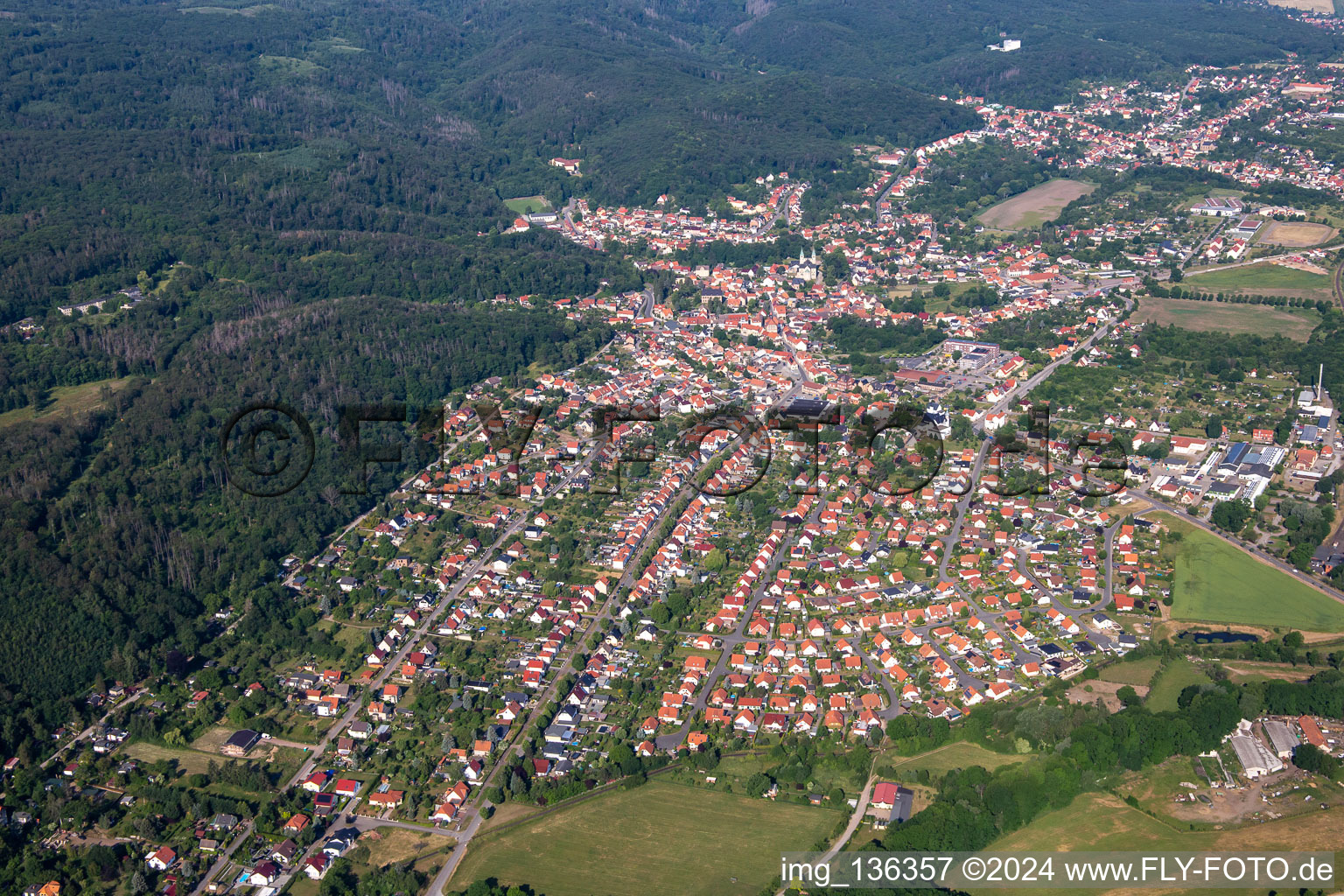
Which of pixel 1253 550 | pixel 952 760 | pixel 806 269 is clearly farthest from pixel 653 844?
pixel 806 269

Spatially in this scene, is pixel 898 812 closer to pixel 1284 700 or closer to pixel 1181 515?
pixel 1284 700

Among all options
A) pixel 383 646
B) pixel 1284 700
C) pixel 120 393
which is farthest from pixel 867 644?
pixel 120 393

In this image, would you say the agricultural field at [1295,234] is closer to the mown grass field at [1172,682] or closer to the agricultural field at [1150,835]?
the mown grass field at [1172,682]

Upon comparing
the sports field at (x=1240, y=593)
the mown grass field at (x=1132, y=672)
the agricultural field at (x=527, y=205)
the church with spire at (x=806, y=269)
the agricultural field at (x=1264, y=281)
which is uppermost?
the agricultural field at (x=1264, y=281)

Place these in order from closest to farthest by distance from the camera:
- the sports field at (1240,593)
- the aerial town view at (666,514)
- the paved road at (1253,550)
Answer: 1. the aerial town view at (666,514)
2. the sports field at (1240,593)
3. the paved road at (1253,550)

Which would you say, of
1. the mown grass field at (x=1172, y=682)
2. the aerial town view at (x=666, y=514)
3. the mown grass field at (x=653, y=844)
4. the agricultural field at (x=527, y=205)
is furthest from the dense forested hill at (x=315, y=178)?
the mown grass field at (x=1172, y=682)

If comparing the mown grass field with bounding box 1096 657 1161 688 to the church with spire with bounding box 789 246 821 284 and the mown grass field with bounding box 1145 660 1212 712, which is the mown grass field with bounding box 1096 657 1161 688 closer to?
the mown grass field with bounding box 1145 660 1212 712

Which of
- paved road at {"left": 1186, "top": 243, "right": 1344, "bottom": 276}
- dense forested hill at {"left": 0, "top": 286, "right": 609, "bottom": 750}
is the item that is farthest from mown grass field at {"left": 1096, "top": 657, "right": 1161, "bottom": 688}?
paved road at {"left": 1186, "top": 243, "right": 1344, "bottom": 276}
